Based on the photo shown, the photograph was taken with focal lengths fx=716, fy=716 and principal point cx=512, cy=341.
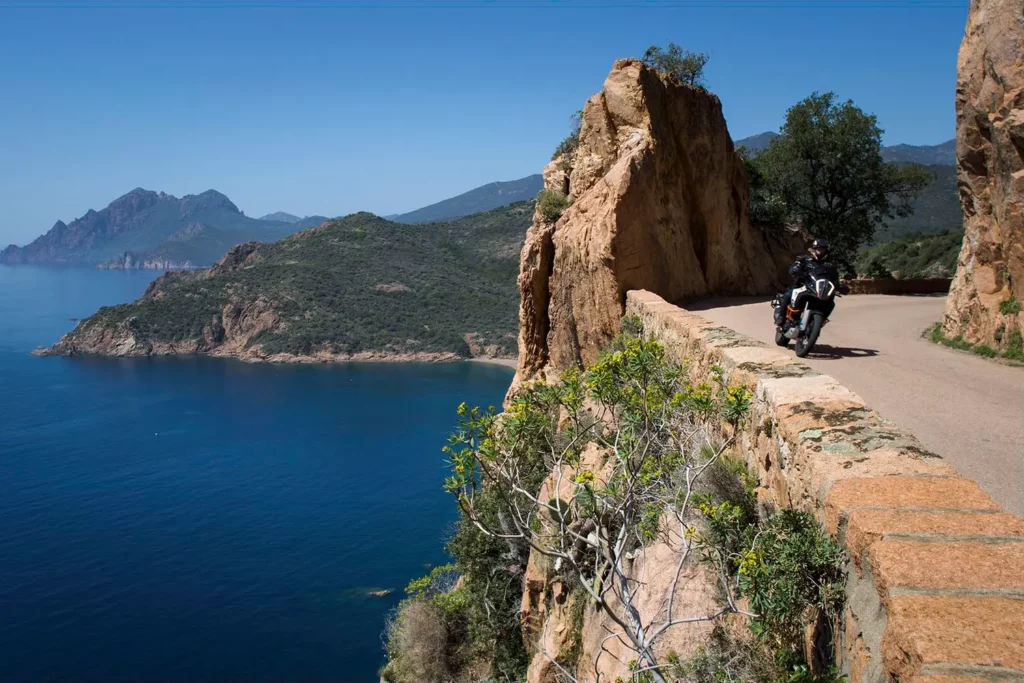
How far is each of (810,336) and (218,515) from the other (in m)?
49.7

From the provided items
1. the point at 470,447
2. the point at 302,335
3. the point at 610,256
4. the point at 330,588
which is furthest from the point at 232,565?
the point at 302,335

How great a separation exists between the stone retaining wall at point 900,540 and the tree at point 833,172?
20.5m

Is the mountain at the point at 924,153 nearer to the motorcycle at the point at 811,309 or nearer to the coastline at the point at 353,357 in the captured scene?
the coastline at the point at 353,357

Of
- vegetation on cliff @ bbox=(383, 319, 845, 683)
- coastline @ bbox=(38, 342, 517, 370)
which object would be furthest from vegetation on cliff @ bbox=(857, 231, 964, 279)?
coastline @ bbox=(38, 342, 517, 370)

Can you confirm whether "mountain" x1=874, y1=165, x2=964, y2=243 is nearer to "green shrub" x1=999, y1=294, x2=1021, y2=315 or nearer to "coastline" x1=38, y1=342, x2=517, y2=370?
"coastline" x1=38, y1=342, x2=517, y2=370

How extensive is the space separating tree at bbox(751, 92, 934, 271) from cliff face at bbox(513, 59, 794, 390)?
337 inches

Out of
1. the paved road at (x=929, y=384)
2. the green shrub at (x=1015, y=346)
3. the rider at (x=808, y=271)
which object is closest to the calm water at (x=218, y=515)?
the paved road at (x=929, y=384)

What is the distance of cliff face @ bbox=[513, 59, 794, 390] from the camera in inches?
463

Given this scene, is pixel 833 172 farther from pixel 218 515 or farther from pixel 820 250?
pixel 218 515

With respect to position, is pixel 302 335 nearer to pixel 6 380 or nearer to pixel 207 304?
pixel 207 304

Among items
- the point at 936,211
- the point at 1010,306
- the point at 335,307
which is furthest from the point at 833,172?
the point at 335,307

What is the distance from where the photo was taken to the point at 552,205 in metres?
14.1

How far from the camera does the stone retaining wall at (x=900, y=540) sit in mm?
2227

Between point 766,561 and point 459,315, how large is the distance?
306 ft
